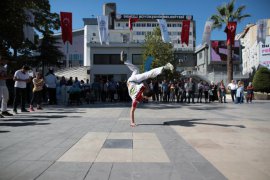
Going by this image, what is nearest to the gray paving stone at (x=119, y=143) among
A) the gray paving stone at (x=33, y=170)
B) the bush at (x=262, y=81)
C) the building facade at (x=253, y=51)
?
the gray paving stone at (x=33, y=170)

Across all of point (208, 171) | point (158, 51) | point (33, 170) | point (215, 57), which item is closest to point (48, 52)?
point (158, 51)

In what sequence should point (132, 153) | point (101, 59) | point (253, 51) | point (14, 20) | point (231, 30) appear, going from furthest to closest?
point (253, 51)
point (101, 59)
point (231, 30)
point (14, 20)
point (132, 153)

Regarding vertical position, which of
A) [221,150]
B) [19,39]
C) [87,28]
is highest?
[87,28]

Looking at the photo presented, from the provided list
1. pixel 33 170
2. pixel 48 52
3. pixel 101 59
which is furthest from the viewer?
pixel 101 59

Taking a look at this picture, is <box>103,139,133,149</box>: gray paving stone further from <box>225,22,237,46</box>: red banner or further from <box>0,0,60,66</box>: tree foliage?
<box>225,22,237,46</box>: red banner

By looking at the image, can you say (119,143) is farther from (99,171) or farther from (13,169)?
(13,169)

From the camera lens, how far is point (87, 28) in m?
75.7

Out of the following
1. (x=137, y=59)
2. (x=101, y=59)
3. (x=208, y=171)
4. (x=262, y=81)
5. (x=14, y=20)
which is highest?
(x=137, y=59)

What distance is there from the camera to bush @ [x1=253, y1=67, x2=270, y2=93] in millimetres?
33656

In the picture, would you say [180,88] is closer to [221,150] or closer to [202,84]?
[202,84]

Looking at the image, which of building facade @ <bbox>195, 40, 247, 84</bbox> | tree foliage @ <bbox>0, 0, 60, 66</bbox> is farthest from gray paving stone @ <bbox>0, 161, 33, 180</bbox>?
building facade @ <bbox>195, 40, 247, 84</bbox>

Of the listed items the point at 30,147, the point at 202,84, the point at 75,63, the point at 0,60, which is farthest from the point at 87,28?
the point at 30,147

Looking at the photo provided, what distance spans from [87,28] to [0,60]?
219 ft

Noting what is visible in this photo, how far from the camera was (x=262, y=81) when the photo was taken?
33.9 metres
